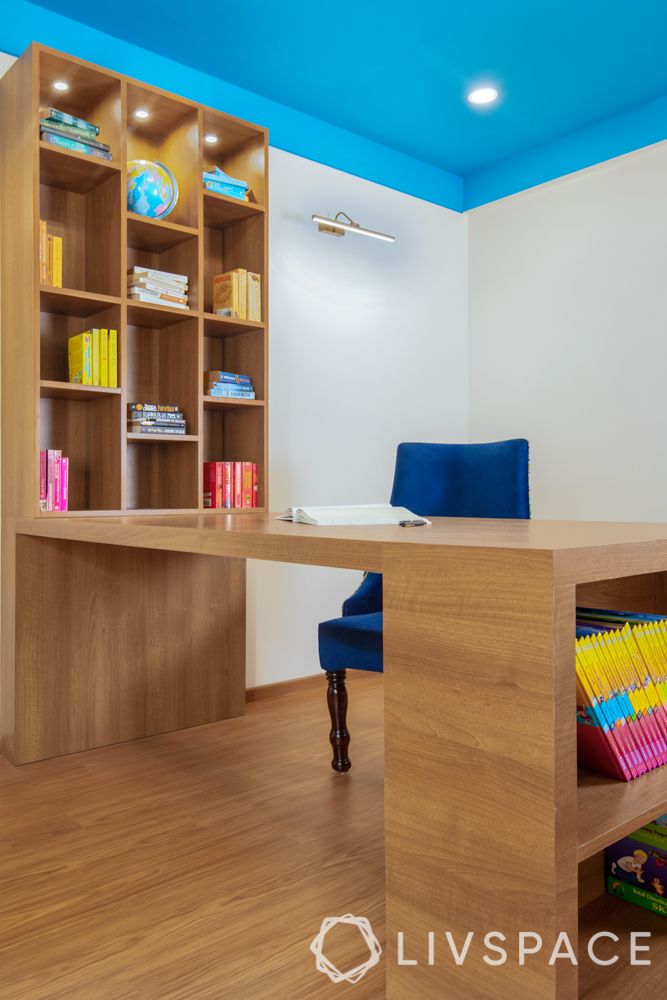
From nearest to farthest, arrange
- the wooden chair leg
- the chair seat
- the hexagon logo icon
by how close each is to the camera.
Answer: the hexagon logo icon → the chair seat → the wooden chair leg

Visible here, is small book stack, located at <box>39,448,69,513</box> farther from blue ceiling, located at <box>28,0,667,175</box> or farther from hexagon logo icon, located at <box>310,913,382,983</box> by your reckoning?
blue ceiling, located at <box>28,0,667,175</box>

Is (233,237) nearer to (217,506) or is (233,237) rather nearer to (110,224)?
(110,224)

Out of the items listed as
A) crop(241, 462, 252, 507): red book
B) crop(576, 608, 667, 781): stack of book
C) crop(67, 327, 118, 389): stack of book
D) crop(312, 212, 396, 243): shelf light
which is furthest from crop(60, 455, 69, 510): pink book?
crop(576, 608, 667, 781): stack of book

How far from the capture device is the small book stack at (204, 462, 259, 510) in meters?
2.60

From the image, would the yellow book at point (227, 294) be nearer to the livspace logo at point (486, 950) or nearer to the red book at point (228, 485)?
the red book at point (228, 485)

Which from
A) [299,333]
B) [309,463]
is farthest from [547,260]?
[309,463]

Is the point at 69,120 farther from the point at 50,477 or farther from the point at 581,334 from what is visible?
the point at 581,334

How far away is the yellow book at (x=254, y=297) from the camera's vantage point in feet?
8.75

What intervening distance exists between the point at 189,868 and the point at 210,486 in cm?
130

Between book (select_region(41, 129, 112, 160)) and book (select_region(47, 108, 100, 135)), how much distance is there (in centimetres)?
5

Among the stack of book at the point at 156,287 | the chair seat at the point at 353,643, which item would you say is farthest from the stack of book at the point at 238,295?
the chair seat at the point at 353,643

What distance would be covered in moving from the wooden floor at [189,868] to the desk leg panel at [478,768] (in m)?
0.50

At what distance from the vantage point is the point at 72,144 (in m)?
2.28

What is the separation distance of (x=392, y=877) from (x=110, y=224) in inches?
85.7
